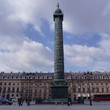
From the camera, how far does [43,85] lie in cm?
7075

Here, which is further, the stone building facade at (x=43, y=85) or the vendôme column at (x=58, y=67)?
the stone building facade at (x=43, y=85)

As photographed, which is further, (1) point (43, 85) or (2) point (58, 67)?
(1) point (43, 85)

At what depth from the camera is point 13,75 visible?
75000 mm

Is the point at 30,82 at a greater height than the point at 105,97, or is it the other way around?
the point at 30,82

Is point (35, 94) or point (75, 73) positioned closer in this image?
point (35, 94)

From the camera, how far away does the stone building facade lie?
6881cm

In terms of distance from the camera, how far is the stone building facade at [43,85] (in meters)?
68.8

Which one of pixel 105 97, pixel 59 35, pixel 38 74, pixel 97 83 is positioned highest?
pixel 59 35

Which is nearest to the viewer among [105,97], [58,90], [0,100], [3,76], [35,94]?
[0,100]

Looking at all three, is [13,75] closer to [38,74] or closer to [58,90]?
[38,74]

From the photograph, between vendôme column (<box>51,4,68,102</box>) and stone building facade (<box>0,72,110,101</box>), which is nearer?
vendôme column (<box>51,4,68,102</box>)

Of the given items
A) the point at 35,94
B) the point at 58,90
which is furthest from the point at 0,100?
the point at 35,94

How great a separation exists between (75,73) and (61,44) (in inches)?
1688

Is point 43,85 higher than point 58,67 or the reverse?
the reverse
